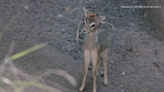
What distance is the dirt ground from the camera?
5.75 meters

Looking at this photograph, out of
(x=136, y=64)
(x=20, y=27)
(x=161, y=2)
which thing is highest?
(x=161, y=2)

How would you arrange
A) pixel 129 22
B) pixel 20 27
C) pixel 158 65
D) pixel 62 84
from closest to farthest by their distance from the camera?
pixel 62 84
pixel 158 65
pixel 20 27
pixel 129 22

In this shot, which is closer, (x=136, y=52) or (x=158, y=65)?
(x=158, y=65)

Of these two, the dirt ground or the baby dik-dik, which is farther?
the dirt ground

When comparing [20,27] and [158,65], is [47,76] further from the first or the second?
[158,65]

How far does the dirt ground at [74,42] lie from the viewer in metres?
5.75

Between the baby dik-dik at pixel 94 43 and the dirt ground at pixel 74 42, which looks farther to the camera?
the dirt ground at pixel 74 42

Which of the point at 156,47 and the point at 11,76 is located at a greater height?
the point at 11,76

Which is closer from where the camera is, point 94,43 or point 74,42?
point 94,43

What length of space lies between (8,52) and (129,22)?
525 cm

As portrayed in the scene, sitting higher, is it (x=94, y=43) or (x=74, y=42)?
(x=94, y=43)

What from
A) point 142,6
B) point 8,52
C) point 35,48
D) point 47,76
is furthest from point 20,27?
point 142,6

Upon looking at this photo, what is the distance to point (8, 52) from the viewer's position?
5.32 metres

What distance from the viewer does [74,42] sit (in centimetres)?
743
